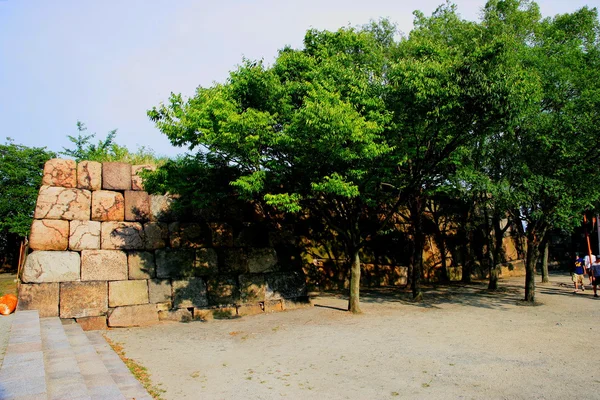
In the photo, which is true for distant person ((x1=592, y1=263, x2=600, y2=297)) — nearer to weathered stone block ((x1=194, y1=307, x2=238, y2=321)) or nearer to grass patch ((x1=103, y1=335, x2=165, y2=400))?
weathered stone block ((x1=194, y1=307, x2=238, y2=321))

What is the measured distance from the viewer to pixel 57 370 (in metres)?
6.26

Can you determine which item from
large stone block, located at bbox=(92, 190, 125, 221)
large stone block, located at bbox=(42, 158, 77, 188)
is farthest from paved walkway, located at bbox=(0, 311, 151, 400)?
large stone block, located at bbox=(42, 158, 77, 188)

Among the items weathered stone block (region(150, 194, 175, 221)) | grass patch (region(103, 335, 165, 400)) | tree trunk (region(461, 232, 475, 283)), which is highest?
weathered stone block (region(150, 194, 175, 221))

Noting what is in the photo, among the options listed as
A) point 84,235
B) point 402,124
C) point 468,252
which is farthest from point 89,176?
point 468,252

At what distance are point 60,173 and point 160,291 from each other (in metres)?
4.43

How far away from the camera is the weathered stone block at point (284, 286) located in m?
14.1

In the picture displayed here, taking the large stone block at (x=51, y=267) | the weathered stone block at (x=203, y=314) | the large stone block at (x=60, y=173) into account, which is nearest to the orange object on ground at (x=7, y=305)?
the large stone block at (x=51, y=267)

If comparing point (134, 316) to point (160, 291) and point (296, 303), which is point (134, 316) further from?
point (296, 303)

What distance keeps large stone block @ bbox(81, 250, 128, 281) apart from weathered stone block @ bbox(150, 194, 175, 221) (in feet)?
5.14

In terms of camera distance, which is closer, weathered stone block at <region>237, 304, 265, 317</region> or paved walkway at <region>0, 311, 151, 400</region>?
paved walkway at <region>0, 311, 151, 400</region>

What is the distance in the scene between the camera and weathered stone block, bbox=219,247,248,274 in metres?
13.9

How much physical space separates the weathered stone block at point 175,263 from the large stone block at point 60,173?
320 centimetres

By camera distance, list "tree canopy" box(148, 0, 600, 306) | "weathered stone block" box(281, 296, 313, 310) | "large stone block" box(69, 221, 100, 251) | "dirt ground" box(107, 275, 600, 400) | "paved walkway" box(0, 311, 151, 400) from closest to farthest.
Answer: "paved walkway" box(0, 311, 151, 400), "dirt ground" box(107, 275, 600, 400), "tree canopy" box(148, 0, 600, 306), "large stone block" box(69, 221, 100, 251), "weathered stone block" box(281, 296, 313, 310)

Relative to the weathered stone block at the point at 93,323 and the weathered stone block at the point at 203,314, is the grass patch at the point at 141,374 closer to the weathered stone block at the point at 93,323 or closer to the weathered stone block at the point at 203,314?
the weathered stone block at the point at 93,323
